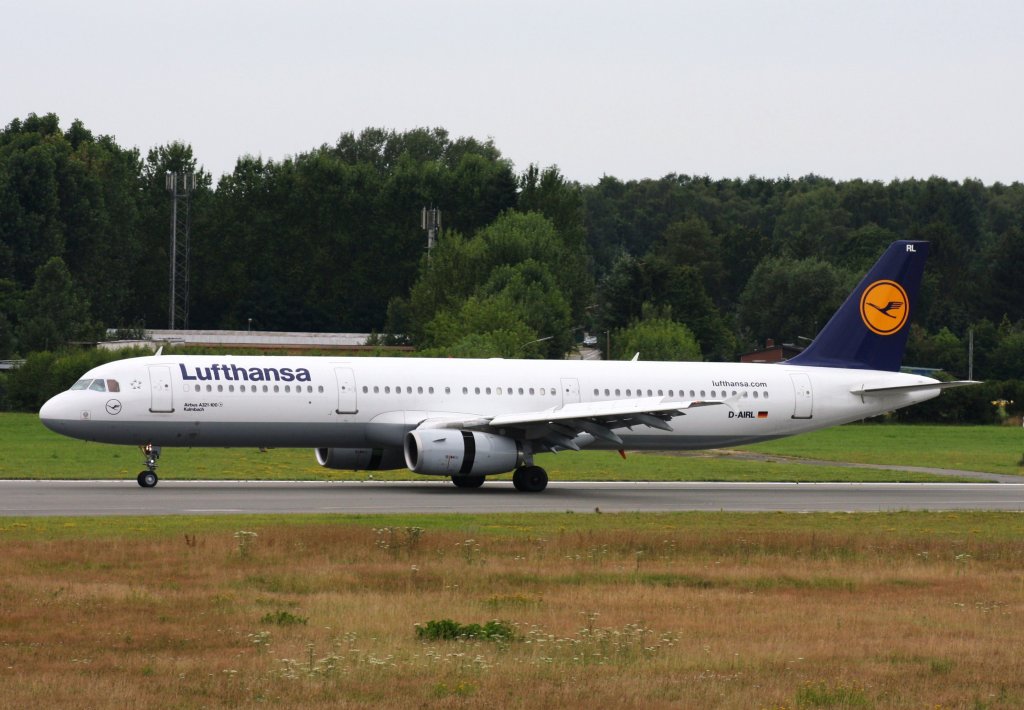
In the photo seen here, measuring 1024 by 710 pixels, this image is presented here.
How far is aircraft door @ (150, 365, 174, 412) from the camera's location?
133ft

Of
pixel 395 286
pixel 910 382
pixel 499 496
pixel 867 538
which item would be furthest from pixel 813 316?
pixel 867 538

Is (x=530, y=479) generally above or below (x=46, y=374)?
below

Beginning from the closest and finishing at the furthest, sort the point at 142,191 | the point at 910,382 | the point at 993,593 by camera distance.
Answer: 1. the point at 993,593
2. the point at 910,382
3. the point at 142,191

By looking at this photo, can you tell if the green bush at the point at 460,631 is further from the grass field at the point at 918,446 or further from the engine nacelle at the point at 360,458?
the grass field at the point at 918,446

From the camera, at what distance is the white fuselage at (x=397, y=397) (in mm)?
40500

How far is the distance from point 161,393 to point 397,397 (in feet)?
20.5

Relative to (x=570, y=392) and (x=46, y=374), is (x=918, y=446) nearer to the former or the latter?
(x=570, y=392)

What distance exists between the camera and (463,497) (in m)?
39.6

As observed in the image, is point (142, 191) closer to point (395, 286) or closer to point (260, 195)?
point (260, 195)

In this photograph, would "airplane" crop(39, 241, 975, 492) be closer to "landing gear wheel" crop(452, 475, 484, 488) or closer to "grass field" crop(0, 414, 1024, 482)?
"landing gear wheel" crop(452, 475, 484, 488)

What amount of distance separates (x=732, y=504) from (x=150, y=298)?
122 m

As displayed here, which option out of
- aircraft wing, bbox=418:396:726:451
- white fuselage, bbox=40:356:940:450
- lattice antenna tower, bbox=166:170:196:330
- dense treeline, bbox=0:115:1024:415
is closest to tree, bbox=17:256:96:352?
dense treeline, bbox=0:115:1024:415

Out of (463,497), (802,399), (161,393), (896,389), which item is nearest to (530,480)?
(463,497)

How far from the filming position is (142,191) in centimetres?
16062
